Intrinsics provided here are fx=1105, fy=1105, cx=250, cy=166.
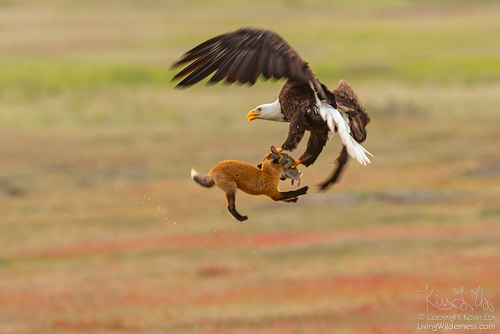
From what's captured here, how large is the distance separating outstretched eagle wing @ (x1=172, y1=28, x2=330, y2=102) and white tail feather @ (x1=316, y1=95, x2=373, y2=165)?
7cm

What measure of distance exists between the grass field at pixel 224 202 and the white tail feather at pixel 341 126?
35cm

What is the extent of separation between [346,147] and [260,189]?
0.56 metres

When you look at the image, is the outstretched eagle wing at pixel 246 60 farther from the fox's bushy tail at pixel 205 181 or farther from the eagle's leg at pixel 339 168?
the fox's bushy tail at pixel 205 181

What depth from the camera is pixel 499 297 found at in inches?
913

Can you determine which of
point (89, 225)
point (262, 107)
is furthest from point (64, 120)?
point (262, 107)

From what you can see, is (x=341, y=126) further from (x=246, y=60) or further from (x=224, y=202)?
(x=224, y=202)

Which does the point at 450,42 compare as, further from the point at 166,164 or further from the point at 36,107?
the point at 166,164

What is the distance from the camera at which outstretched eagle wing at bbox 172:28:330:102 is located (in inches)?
251

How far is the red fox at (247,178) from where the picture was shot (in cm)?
645
